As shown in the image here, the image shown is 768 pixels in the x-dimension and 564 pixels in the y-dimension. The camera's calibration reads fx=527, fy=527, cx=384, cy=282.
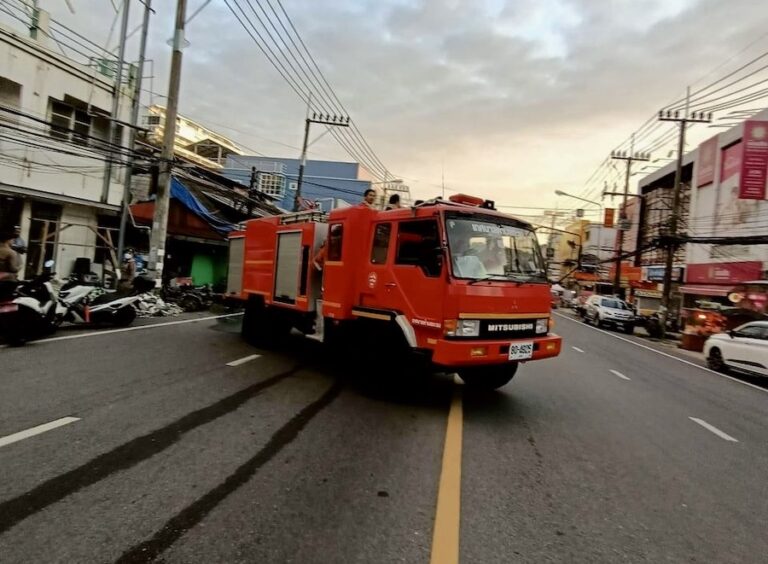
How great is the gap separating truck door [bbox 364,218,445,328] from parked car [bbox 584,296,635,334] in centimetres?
2466

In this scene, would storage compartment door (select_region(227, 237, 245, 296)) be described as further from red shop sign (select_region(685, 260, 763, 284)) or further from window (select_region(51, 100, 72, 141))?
red shop sign (select_region(685, 260, 763, 284))

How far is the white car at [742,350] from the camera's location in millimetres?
12836

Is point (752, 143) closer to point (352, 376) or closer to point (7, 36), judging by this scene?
point (352, 376)

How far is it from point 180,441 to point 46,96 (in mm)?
15540

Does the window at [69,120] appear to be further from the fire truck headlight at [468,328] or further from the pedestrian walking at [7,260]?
the fire truck headlight at [468,328]

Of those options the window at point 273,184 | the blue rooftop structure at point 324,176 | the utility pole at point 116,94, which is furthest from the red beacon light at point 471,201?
the blue rooftop structure at point 324,176

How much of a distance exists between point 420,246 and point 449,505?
3.43m

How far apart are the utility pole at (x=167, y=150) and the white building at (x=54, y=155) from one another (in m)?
1.67

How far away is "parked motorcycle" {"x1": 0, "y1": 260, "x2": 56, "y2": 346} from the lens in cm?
825

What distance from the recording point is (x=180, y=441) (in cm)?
464

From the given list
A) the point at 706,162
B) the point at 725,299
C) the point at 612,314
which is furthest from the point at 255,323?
the point at 706,162

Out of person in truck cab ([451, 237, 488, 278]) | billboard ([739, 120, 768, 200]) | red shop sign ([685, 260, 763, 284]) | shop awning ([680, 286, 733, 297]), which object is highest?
billboard ([739, 120, 768, 200])

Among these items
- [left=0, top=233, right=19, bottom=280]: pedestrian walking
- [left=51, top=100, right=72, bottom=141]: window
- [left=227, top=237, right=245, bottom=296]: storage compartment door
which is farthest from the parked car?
[left=0, top=233, right=19, bottom=280]: pedestrian walking

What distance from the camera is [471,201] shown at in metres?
7.31
